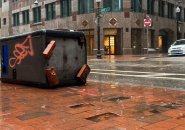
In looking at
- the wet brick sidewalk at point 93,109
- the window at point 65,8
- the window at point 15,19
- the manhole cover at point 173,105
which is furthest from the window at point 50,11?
the manhole cover at point 173,105

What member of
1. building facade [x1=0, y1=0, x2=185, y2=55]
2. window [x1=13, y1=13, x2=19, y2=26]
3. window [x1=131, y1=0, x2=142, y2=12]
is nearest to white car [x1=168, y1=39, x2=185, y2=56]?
building facade [x1=0, y1=0, x2=185, y2=55]

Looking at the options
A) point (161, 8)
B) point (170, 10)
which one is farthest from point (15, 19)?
point (170, 10)

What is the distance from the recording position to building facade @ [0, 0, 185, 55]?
36156 millimetres

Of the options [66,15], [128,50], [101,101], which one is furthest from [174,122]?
[66,15]

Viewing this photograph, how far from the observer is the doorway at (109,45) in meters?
37.1

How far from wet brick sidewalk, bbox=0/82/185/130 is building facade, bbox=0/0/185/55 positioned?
23.0 metres

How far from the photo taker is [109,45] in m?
37.3

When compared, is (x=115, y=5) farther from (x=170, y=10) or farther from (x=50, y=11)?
(x=170, y=10)

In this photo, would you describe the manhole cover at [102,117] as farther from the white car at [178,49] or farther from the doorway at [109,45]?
the doorway at [109,45]

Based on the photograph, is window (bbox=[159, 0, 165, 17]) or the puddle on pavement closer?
the puddle on pavement

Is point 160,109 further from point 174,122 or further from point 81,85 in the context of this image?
point 81,85

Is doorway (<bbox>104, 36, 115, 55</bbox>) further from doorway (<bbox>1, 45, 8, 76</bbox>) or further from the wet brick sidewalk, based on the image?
the wet brick sidewalk

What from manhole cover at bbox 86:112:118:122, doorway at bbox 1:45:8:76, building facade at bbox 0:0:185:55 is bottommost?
manhole cover at bbox 86:112:118:122

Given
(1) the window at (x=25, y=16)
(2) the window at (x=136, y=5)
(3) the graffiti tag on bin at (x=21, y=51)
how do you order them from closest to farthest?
(3) the graffiti tag on bin at (x=21, y=51), (2) the window at (x=136, y=5), (1) the window at (x=25, y=16)
